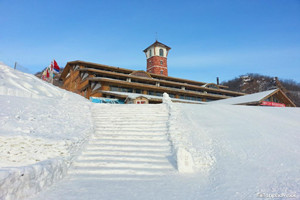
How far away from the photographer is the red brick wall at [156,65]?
48.3m

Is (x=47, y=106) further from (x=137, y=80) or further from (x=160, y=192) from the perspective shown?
(x=137, y=80)

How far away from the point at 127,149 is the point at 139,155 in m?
0.70

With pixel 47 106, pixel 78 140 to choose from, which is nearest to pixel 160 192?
pixel 78 140

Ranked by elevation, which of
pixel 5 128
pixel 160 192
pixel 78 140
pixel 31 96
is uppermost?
pixel 31 96

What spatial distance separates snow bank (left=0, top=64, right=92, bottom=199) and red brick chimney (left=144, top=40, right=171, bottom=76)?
38.9 meters

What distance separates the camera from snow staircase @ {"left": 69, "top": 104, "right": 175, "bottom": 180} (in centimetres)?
575

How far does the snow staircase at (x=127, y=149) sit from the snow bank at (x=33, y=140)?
0.59 meters

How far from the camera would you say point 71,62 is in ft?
117

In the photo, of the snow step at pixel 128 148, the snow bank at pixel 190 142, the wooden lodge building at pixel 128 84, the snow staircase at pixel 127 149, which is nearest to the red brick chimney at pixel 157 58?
the wooden lodge building at pixel 128 84

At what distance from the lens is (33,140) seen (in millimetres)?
5938

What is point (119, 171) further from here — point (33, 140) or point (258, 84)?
point (258, 84)

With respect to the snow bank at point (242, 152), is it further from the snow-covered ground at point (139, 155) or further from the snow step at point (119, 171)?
the snow step at point (119, 171)

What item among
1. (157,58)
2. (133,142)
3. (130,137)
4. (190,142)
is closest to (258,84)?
(157,58)

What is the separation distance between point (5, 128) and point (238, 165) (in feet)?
25.0
